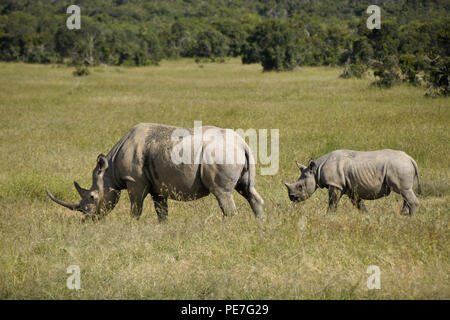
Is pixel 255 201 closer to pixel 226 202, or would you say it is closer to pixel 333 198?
pixel 226 202

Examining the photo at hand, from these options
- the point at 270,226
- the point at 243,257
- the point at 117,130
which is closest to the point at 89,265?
the point at 243,257

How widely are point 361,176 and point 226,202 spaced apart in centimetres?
191

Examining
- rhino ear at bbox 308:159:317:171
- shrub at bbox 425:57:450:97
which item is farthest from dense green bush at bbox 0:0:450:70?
rhino ear at bbox 308:159:317:171

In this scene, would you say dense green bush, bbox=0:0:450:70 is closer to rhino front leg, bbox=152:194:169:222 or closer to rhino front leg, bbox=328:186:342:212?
rhino front leg, bbox=328:186:342:212

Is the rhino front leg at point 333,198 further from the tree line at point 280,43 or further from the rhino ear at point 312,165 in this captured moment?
the tree line at point 280,43

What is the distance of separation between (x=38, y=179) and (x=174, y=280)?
5.25 m

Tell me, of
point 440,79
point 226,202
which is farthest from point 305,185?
point 440,79

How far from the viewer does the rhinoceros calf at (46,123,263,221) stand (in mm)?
6602

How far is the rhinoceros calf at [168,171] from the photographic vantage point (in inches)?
260

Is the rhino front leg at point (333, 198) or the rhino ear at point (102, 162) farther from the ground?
the rhino ear at point (102, 162)

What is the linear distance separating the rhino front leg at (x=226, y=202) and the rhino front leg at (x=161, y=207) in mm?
865

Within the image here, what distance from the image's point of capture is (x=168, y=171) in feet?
A: 22.2

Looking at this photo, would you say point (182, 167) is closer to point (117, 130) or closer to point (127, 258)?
point (127, 258)

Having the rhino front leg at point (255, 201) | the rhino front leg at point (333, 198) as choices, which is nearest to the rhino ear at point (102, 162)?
the rhino front leg at point (255, 201)
